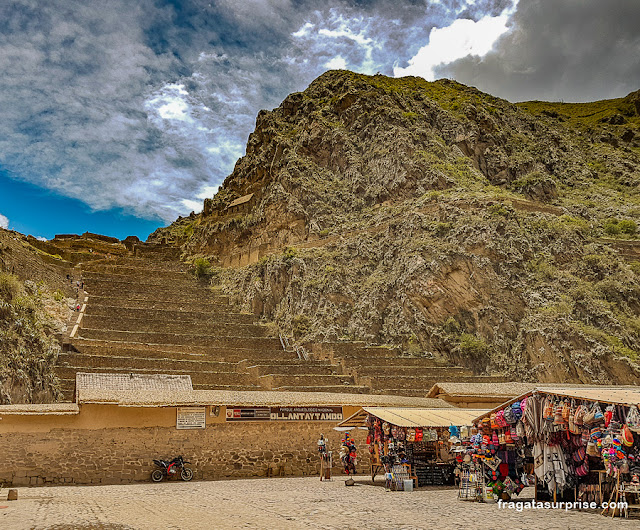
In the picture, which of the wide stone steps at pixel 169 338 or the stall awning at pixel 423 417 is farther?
the wide stone steps at pixel 169 338

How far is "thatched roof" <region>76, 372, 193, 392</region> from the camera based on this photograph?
2220 cm

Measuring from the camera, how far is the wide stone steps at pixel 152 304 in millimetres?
39172

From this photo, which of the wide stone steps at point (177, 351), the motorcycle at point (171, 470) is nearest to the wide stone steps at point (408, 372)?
the wide stone steps at point (177, 351)

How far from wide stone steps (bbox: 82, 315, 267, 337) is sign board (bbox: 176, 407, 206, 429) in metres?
18.2

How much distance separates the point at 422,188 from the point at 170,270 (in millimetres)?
24043

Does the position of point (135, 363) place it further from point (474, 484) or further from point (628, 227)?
point (628, 227)

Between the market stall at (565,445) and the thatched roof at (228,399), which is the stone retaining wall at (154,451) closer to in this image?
the thatched roof at (228,399)

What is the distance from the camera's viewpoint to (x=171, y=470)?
16.6 metres

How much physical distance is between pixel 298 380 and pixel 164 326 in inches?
469

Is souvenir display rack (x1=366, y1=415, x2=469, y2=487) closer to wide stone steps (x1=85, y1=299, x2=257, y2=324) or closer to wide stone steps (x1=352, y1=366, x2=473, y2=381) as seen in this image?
wide stone steps (x1=352, y1=366, x2=473, y2=381)

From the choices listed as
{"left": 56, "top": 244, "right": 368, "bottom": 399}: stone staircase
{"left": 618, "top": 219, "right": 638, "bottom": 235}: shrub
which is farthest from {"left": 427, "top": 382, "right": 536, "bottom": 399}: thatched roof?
{"left": 618, "top": 219, "right": 638, "bottom": 235}: shrub

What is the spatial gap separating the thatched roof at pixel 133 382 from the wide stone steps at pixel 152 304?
14586mm

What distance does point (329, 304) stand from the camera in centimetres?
4122

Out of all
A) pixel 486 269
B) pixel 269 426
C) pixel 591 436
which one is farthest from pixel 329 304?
pixel 591 436
